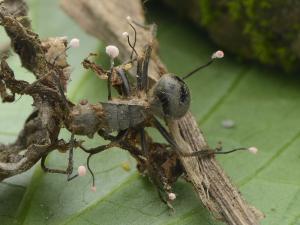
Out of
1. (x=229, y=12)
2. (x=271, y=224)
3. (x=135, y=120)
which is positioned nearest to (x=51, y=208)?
(x=135, y=120)

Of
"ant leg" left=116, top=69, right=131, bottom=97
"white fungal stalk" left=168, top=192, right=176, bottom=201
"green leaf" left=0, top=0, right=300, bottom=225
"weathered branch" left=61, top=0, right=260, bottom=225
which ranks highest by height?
"ant leg" left=116, top=69, right=131, bottom=97

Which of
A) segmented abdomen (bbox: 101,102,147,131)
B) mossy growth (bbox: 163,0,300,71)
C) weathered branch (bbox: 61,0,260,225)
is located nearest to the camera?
weathered branch (bbox: 61,0,260,225)

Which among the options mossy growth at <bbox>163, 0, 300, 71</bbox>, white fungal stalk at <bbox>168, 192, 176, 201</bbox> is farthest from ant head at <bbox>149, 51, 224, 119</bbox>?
mossy growth at <bbox>163, 0, 300, 71</bbox>

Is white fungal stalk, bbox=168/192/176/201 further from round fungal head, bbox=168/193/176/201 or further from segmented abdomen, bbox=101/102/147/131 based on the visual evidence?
segmented abdomen, bbox=101/102/147/131

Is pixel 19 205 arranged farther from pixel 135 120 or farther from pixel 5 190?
pixel 135 120

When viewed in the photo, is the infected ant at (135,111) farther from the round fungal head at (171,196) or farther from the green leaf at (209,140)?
the green leaf at (209,140)

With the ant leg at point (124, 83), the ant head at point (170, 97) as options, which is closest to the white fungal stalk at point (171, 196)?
the ant head at point (170, 97)

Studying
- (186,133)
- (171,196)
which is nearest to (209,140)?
(186,133)
